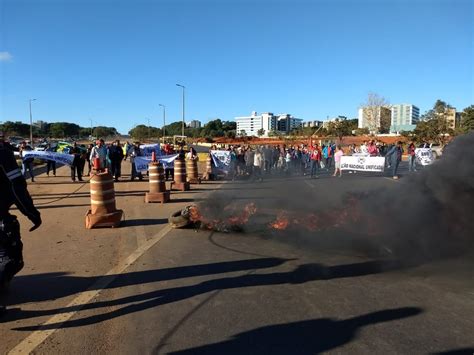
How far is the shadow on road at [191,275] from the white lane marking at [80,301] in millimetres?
85

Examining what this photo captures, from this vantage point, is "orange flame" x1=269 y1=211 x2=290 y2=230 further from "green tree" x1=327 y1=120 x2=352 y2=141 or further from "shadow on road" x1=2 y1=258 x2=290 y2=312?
"green tree" x1=327 y1=120 x2=352 y2=141

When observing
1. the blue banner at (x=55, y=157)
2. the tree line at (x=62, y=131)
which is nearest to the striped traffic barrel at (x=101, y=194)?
the blue banner at (x=55, y=157)

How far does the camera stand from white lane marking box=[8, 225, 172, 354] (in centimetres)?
375

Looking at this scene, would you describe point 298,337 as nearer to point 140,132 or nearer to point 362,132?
point 362,132

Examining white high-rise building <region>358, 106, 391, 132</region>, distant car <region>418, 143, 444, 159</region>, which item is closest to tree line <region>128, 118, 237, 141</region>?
white high-rise building <region>358, 106, 391, 132</region>

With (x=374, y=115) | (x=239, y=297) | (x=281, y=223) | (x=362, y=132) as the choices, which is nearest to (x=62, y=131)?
(x=362, y=132)

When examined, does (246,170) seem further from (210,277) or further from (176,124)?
(176,124)

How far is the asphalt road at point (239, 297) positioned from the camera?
3754 mm

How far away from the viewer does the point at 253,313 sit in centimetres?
433

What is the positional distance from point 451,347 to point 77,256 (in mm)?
5275

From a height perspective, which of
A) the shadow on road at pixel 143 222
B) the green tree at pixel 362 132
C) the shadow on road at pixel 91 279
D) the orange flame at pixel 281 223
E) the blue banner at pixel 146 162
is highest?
the green tree at pixel 362 132

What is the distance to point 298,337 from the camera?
150 inches

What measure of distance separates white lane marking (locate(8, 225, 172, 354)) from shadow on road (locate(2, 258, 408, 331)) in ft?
0.28

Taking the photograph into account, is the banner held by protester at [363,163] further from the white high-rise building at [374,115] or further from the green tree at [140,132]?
the green tree at [140,132]
